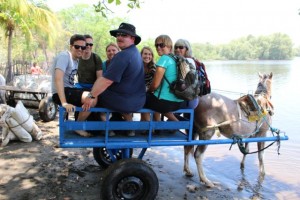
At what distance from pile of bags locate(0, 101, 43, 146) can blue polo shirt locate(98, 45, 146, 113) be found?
3617mm

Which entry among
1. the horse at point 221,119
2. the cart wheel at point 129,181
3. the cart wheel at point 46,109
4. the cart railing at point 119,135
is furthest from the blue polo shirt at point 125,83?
the cart wheel at point 46,109

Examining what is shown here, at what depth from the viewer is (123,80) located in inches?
144

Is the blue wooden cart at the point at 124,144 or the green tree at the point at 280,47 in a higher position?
the green tree at the point at 280,47

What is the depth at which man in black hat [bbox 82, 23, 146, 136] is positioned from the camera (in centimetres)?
353

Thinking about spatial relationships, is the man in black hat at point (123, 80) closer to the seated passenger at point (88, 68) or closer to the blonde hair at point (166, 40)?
the blonde hair at point (166, 40)

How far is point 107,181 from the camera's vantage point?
12.2ft

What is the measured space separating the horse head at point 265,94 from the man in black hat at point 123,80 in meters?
2.76

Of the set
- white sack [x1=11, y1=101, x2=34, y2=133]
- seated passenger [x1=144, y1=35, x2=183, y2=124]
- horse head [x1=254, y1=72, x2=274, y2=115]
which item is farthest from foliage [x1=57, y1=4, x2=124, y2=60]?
seated passenger [x1=144, y1=35, x2=183, y2=124]

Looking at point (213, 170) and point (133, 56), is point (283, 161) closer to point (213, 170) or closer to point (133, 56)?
point (213, 170)

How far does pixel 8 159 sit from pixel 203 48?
114336 mm

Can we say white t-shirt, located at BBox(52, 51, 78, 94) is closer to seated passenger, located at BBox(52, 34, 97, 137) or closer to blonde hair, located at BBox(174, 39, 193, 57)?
seated passenger, located at BBox(52, 34, 97, 137)

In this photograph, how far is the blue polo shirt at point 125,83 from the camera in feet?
11.6

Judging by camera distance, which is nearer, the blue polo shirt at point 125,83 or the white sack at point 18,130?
the blue polo shirt at point 125,83

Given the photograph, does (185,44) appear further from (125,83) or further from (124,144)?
(124,144)
